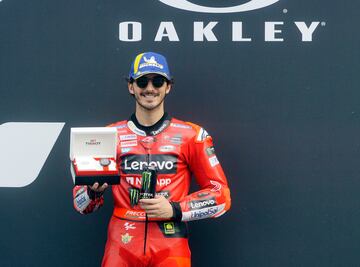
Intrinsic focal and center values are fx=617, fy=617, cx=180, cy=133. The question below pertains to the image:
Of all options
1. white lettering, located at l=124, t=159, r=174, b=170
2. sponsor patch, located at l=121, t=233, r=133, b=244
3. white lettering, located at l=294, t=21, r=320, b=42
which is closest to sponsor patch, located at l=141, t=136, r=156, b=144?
white lettering, located at l=124, t=159, r=174, b=170

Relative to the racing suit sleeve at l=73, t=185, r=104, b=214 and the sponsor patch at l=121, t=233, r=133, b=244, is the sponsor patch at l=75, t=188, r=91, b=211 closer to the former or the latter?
the racing suit sleeve at l=73, t=185, r=104, b=214

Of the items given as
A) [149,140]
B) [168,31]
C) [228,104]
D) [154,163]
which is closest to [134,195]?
[154,163]

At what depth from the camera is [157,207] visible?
2.88 meters

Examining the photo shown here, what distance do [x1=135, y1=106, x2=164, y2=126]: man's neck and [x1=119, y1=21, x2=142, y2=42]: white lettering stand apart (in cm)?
62

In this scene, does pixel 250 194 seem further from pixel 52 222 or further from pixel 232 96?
pixel 52 222

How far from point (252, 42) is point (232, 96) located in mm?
337

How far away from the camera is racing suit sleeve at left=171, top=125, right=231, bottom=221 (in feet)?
9.92

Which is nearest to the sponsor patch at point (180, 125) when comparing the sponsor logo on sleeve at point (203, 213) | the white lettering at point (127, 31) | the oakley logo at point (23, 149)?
the sponsor logo on sleeve at point (203, 213)

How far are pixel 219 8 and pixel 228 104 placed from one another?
0.57 meters

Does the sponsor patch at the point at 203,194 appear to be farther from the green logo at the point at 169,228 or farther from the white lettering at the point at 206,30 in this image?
the white lettering at the point at 206,30

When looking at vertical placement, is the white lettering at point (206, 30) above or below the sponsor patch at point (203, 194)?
above

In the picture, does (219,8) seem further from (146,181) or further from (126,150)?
(146,181)

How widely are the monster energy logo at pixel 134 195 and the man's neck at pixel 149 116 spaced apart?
0.35m

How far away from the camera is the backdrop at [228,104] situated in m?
3.61
